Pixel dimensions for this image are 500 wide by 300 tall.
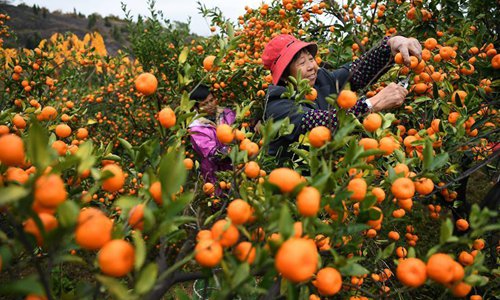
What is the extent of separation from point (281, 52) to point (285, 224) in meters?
2.05

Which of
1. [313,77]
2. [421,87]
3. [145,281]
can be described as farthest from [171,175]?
[313,77]

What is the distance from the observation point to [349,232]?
39.7 inches

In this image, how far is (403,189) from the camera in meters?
1.02

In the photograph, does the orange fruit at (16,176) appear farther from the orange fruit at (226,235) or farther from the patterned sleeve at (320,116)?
the patterned sleeve at (320,116)

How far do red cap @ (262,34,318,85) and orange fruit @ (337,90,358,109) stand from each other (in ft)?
4.49

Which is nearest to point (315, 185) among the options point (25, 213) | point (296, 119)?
point (25, 213)

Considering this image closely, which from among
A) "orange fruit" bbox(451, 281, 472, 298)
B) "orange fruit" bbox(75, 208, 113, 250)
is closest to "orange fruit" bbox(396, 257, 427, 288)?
"orange fruit" bbox(451, 281, 472, 298)

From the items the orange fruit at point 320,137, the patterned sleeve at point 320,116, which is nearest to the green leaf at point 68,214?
the orange fruit at point 320,137

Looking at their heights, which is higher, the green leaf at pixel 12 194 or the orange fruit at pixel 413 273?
the green leaf at pixel 12 194

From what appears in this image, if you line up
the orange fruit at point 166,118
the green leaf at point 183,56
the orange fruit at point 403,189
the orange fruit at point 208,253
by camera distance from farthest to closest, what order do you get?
the green leaf at point 183,56 < the orange fruit at point 166,118 < the orange fruit at point 403,189 < the orange fruit at point 208,253

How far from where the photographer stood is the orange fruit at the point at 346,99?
3.62 feet

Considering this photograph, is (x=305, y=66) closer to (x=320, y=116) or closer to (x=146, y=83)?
(x=320, y=116)

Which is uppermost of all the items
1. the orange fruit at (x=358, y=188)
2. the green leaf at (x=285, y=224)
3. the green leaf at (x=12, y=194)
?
Result: the green leaf at (x=12, y=194)

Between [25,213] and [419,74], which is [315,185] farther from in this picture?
[419,74]
